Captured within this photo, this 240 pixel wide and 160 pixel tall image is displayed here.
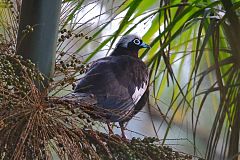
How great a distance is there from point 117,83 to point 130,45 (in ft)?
0.63

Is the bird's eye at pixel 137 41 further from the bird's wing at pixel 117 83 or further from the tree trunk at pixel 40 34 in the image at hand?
the tree trunk at pixel 40 34

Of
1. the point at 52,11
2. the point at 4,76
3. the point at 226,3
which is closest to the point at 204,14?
the point at 226,3

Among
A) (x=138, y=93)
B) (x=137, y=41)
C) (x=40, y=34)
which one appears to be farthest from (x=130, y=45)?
(x=40, y=34)

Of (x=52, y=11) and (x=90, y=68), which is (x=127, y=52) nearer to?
(x=90, y=68)

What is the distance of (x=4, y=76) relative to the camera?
60 centimetres

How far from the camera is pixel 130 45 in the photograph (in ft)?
3.51

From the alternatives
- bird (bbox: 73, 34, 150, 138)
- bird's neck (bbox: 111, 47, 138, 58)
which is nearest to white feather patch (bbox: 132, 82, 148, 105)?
bird (bbox: 73, 34, 150, 138)

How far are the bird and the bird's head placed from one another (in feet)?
0.09

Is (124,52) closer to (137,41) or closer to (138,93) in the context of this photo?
(137,41)

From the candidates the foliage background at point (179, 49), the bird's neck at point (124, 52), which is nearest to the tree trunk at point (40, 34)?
the foliage background at point (179, 49)

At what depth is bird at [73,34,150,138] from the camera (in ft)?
2.74

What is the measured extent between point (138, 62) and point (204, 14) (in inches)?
6.1

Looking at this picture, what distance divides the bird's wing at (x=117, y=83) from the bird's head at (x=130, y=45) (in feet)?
0.22

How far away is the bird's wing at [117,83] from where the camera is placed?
33.1 inches
